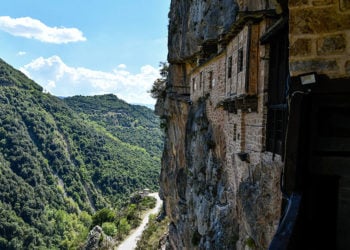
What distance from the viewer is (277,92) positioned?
9711 millimetres

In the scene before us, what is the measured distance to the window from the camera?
8.97m

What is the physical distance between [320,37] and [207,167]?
14.4m

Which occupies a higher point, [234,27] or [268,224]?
[234,27]

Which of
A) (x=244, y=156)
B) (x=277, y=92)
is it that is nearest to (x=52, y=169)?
(x=244, y=156)

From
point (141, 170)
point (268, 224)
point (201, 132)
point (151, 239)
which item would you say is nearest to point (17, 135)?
point (141, 170)

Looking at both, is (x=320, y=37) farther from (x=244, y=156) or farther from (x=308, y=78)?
(x=244, y=156)

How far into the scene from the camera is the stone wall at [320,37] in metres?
3.49

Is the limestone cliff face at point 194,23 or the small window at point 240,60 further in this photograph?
the limestone cliff face at point 194,23

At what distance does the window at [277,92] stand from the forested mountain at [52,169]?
253 ft

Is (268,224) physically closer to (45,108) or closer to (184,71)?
(184,71)

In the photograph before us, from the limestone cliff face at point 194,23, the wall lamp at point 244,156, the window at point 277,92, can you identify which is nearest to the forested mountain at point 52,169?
the limestone cliff face at point 194,23

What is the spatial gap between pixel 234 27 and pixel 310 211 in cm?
1044

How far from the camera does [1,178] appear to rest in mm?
93625

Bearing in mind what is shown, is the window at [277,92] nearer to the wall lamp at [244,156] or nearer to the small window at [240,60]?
the wall lamp at [244,156]
